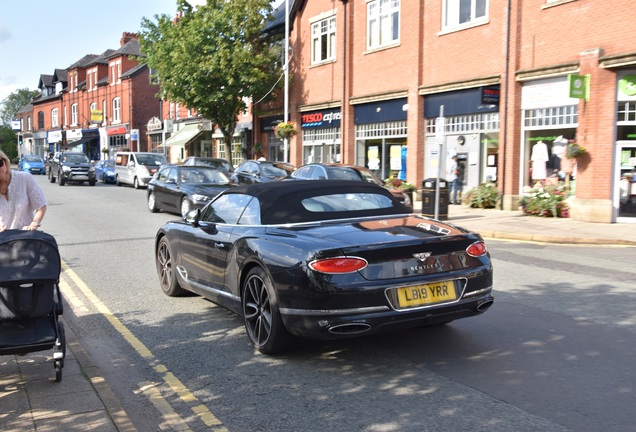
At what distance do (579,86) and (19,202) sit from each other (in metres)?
14.5

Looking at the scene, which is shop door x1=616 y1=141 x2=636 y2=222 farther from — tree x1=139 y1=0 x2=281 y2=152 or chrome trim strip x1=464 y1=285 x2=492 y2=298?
tree x1=139 y1=0 x2=281 y2=152

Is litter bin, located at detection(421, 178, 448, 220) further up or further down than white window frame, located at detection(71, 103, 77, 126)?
further down

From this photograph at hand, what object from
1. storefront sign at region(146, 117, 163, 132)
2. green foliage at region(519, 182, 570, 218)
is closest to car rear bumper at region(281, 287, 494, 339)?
green foliage at region(519, 182, 570, 218)

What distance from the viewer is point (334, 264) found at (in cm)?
469

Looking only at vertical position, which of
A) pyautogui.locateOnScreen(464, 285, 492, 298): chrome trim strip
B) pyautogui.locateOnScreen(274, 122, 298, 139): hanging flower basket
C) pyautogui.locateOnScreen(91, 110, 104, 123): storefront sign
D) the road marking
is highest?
pyautogui.locateOnScreen(91, 110, 104, 123): storefront sign

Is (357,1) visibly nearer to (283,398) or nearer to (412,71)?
(412,71)

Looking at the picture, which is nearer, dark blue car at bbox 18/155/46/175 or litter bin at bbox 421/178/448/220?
litter bin at bbox 421/178/448/220

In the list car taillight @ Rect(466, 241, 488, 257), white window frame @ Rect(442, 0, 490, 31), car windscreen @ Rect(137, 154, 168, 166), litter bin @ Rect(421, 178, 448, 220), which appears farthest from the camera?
car windscreen @ Rect(137, 154, 168, 166)

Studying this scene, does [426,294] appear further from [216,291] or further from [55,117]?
[55,117]

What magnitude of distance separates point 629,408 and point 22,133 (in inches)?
3809

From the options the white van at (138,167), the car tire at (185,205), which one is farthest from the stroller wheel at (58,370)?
the white van at (138,167)

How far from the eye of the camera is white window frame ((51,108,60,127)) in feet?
244

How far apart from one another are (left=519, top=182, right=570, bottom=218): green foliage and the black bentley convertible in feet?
39.6

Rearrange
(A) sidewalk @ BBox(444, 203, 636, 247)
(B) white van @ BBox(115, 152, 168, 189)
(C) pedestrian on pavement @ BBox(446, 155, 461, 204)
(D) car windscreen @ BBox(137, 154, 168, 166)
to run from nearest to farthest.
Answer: (A) sidewalk @ BBox(444, 203, 636, 247)
(C) pedestrian on pavement @ BBox(446, 155, 461, 204)
(B) white van @ BBox(115, 152, 168, 189)
(D) car windscreen @ BBox(137, 154, 168, 166)
